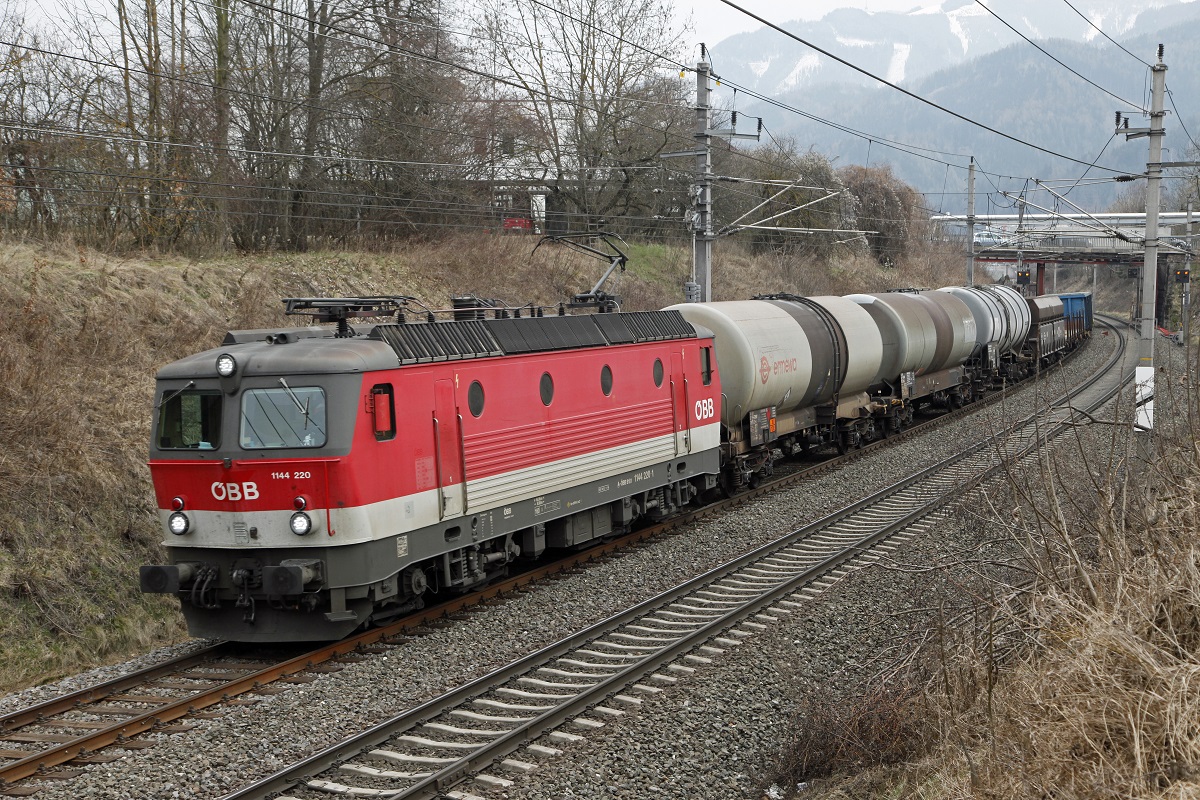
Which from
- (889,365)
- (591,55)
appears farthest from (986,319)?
(591,55)

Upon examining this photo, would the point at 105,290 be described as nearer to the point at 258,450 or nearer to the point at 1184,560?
the point at 258,450

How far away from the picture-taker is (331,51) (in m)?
25.1

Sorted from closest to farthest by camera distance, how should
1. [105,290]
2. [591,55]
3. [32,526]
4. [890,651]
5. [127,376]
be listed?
[890,651] → [32,526] → [127,376] → [105,290] → [591,55]

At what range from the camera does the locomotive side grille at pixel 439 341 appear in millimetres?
10812

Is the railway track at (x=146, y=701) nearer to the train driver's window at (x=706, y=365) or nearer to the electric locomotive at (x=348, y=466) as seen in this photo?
the electric locomotive at (x=348, y=466)

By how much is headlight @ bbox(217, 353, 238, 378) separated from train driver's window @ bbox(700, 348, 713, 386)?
826 cm

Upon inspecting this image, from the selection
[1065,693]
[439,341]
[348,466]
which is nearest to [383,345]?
[439,341]

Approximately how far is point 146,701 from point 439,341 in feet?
14.7

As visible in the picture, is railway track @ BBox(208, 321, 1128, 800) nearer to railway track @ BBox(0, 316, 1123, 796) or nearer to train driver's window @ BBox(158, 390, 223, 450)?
railway track @ BBox(0, 316, 1123, 796)

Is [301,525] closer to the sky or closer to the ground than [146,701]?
closer to the sky

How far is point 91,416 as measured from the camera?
1421 cm

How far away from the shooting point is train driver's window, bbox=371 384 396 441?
10.2m

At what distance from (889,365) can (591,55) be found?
1906 cm

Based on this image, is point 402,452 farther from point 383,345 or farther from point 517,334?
point 517,334
